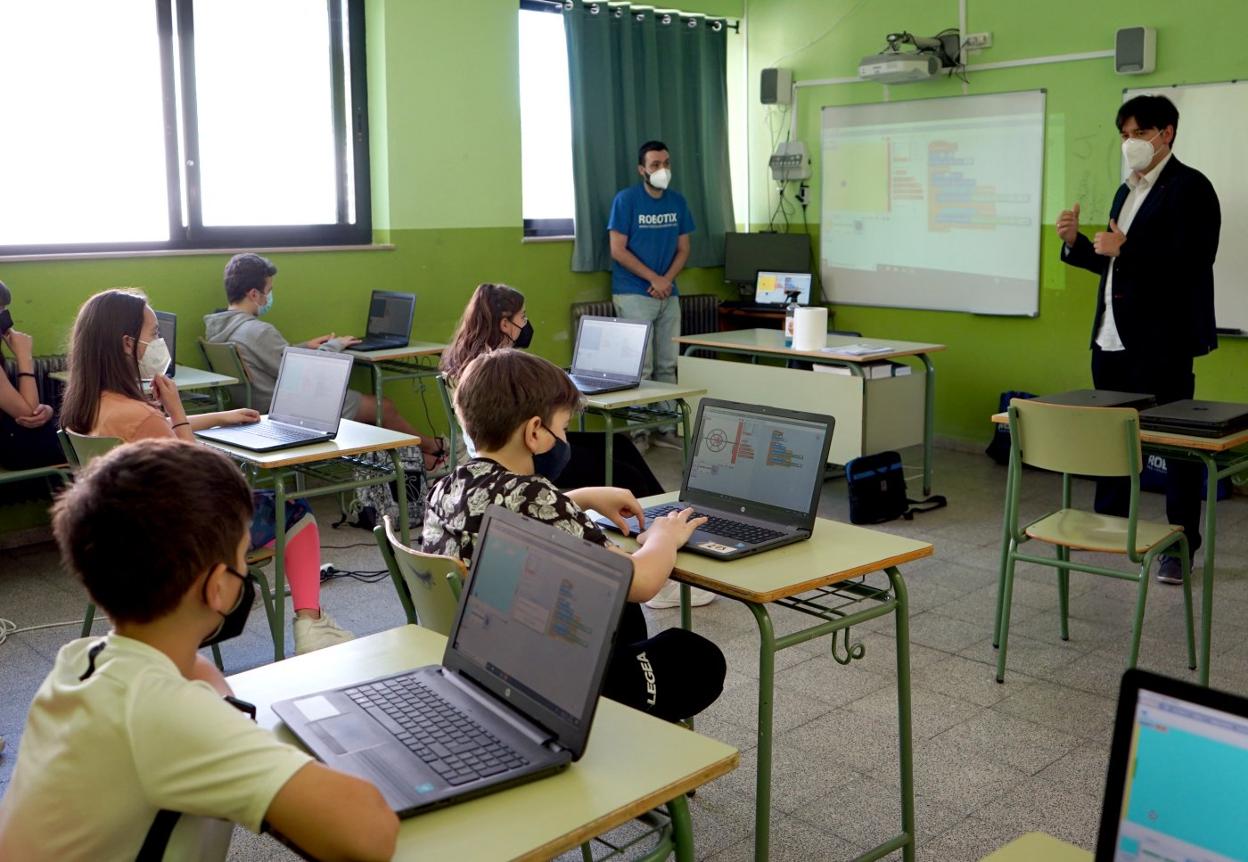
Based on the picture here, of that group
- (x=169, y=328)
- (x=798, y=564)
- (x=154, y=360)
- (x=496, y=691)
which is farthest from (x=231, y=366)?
(x=496, y=691)

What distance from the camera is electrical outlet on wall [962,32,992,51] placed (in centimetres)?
652

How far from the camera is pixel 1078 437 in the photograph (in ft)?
11.1

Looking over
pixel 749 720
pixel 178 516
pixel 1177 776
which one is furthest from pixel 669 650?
pixel 1177 776

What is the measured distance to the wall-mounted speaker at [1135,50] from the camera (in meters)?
5.82

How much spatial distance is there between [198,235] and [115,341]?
265 centimetres

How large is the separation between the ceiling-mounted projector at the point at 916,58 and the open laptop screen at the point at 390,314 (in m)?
2.92

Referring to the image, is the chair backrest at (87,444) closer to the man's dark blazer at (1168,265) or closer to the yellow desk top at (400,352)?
the yellow desk top at (400,352)

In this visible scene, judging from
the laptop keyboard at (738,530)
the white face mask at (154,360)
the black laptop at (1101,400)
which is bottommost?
the laptop keyboard at (738,530)

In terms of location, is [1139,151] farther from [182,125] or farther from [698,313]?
[182,125]

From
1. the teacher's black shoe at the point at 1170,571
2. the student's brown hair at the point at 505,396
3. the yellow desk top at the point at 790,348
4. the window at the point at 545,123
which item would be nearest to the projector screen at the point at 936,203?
the yellow desk top at the point at 790,348

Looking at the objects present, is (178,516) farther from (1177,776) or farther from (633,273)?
(633,273)

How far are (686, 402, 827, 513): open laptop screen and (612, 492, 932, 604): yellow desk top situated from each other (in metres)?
0.12

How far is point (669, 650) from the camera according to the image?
2.36 m

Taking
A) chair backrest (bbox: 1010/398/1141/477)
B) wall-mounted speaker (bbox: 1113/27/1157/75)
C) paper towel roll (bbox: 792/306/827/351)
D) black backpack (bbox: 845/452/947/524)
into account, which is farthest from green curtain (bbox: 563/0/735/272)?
chair backrest (bbox: 1010/398/1141/477)
